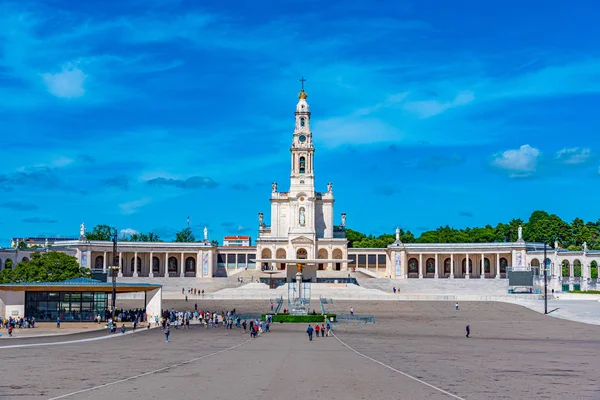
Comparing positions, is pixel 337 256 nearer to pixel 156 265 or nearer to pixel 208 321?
pixel 156 265

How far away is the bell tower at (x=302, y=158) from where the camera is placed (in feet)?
402

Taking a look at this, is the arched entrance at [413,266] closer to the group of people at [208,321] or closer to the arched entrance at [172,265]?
the arched entrance at [172,265]

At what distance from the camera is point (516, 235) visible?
148 meters

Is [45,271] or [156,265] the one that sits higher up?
[45,271]

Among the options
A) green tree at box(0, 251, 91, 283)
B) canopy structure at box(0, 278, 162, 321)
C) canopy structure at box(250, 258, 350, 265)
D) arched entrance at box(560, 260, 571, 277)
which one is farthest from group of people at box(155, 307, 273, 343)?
arched entrance at box(560, 260, 571, 277)

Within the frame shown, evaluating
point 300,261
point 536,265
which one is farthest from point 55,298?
point 536,265

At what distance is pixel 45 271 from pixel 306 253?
48.6 m

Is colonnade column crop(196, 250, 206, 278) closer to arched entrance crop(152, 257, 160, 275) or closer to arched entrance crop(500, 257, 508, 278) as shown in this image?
arched entrance crop(152, 257, 160, 275)

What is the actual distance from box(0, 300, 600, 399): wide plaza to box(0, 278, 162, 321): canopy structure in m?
6.42

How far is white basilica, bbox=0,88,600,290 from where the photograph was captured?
4481 inches

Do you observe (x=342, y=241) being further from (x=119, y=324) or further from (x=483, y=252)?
(x=119, y=324)

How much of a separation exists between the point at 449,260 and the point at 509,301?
46.3m

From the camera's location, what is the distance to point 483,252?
115 m

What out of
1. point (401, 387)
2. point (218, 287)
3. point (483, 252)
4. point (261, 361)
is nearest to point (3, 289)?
point (261, 361)
